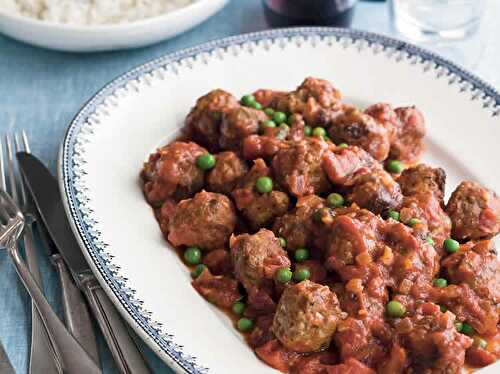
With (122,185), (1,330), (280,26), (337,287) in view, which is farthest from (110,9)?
(337,287)

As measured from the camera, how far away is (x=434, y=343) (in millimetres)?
3848

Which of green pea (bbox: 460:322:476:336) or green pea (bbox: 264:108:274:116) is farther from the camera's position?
green pea (bbox: 264:108:274:116)

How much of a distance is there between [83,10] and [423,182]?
3.56 meters

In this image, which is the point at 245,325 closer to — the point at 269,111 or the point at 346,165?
the point at 346,165

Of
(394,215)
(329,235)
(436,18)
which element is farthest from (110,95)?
(436,18)

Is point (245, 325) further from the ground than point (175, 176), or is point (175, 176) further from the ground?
point (175, 176)

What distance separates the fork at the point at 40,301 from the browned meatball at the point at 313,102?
6.53 feet

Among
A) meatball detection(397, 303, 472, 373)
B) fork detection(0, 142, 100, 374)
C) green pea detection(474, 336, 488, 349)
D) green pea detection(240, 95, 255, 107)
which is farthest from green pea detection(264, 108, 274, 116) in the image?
green pea detection(474, 336, 488, 349)

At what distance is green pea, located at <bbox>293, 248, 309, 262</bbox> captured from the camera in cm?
452

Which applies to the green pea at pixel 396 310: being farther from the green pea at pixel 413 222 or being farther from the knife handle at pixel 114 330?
the knife handle at pixel 114 330

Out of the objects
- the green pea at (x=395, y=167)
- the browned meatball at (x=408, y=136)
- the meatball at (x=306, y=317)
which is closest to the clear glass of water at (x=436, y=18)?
the browned meatball at (x=408, y=136)

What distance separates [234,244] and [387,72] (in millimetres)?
2383

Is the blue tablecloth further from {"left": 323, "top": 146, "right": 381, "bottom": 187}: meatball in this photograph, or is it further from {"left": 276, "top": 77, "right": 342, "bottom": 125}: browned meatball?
{"left": 323, "top": 146, "right": 381, "bottom": 187}: meatball

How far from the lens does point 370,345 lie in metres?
4.05
